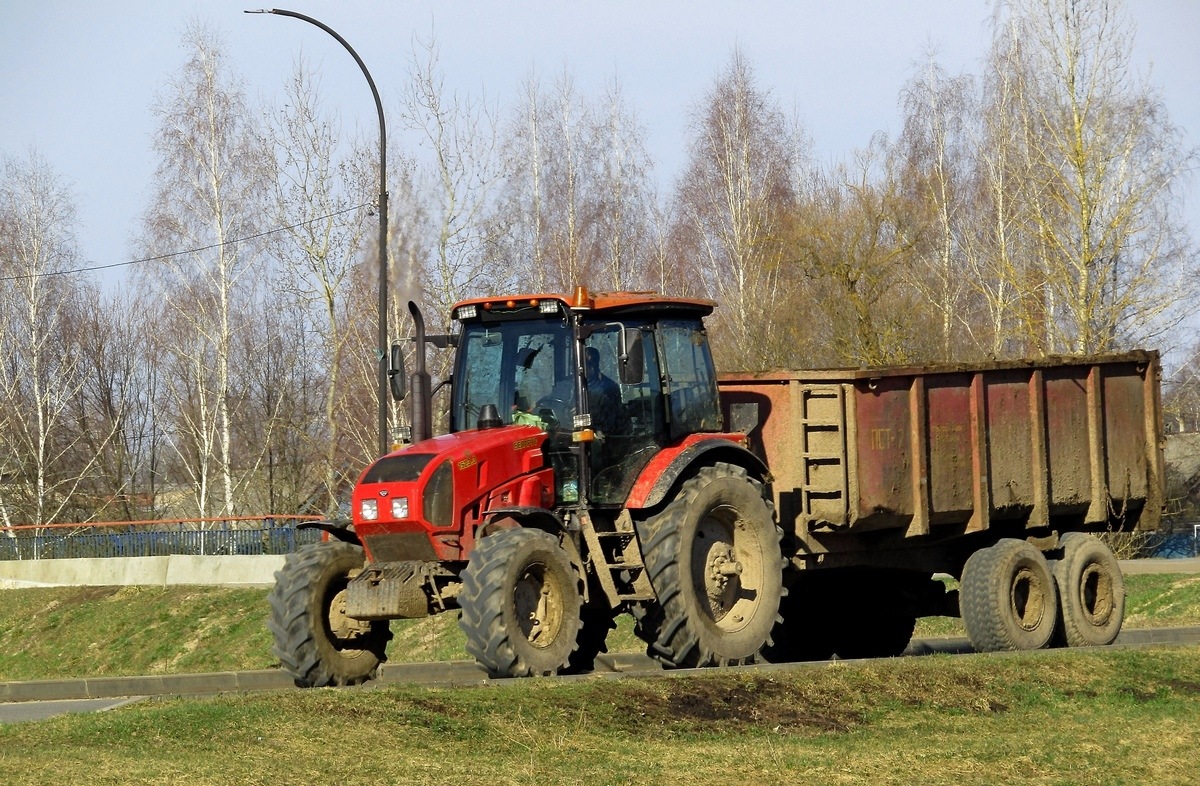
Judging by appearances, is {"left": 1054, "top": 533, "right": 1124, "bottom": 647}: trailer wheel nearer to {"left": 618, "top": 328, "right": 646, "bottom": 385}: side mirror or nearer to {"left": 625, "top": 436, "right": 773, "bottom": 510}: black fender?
{"left": 625, "top": 436, "right": 773, "bottom": 510}: black fender

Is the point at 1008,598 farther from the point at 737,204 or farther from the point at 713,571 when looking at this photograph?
the point at 737,204

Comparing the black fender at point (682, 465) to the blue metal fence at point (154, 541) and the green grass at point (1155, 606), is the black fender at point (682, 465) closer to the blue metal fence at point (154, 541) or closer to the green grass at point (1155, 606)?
the green grass at point (1155, 606)

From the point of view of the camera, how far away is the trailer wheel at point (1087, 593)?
1564cm

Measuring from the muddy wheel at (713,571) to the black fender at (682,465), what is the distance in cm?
15

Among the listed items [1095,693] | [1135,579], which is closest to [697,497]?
[1095,693]

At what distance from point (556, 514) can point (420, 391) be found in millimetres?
1685

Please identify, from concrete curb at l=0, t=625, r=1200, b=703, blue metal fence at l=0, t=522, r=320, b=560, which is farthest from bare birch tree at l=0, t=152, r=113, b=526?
concrete curb at l=0, t=625, r=1200, b=703

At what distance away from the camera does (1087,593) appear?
16.2 meters

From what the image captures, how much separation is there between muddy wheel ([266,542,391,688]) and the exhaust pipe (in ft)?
4.57

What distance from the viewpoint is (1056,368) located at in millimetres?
15727

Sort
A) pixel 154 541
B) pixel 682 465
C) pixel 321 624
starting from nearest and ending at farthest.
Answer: pixel 321 624 → pixel 682 465 → pixel 154 541

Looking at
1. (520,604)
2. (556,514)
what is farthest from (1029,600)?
(520,604)

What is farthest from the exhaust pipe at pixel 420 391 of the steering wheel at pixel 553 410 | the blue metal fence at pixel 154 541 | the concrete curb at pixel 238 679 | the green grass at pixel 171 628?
the blue metal fence at pixel 154 541

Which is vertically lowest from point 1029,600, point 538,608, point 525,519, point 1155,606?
point 1155,606
